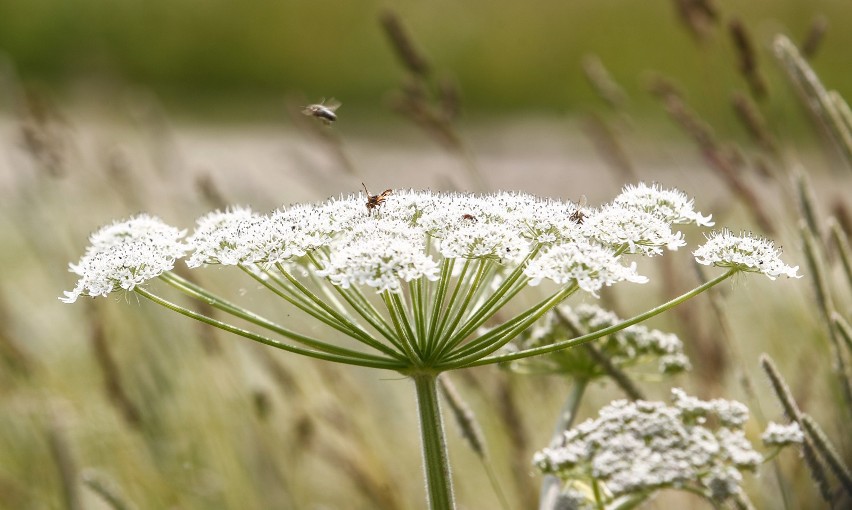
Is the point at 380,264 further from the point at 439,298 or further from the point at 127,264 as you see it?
the point at 127,264

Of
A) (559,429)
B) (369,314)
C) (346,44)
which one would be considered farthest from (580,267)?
(346,44)

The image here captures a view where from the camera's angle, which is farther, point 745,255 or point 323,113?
point 323,113

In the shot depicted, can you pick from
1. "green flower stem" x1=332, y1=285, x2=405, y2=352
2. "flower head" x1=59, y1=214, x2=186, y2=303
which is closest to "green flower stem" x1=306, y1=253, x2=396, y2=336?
"green flower stem" x1=332, y1=285, x2=405, y2=352

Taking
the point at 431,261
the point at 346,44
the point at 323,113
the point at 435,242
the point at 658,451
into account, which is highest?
the point at 346,44

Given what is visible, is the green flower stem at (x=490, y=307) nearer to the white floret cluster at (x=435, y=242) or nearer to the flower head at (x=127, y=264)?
the white floret cluster at (x=435, y=242)

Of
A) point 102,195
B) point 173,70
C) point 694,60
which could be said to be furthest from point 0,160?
point 694,60

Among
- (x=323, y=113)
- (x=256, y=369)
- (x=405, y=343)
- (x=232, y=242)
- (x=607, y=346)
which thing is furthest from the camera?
(x=256, y=369)
